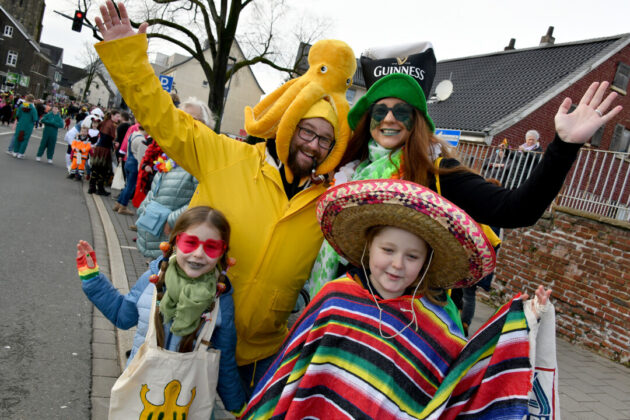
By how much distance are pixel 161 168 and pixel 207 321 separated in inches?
97.5

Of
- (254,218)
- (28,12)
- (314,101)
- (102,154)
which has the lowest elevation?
(102,154)

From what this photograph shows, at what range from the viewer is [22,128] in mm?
12266

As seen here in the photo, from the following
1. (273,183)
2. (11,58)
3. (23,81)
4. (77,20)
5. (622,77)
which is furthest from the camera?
(23,81)

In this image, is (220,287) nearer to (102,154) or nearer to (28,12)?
(102,154)

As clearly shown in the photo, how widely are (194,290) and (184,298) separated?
6 cm

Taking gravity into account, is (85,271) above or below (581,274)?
below

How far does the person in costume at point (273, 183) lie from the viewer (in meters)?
2.32

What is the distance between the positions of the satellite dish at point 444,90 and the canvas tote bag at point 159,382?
19.6m

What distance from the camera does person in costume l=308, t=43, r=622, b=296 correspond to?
1642 millimetres

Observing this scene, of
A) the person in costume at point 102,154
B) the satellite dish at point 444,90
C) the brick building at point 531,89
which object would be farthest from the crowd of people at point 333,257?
the satellite dish at point 444,90

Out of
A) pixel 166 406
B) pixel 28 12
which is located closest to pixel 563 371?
pixel 166 406

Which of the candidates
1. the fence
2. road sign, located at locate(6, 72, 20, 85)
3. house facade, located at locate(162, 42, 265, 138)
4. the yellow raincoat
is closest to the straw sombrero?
the yellow raincoat

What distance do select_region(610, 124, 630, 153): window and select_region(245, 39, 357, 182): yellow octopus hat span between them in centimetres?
2164

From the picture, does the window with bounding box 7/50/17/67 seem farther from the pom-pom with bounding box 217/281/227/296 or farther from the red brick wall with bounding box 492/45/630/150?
the pom-pom with bounding box 217/281/227/296
